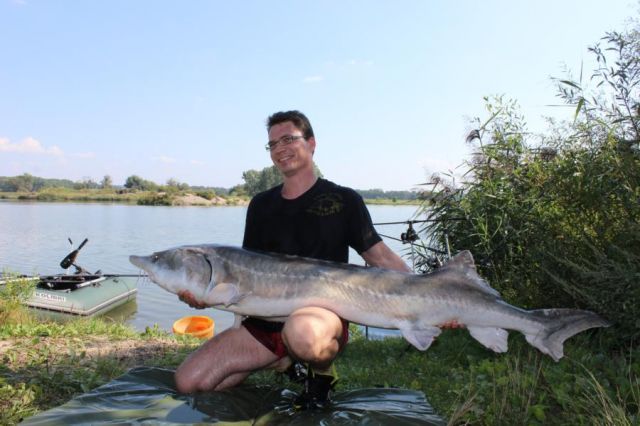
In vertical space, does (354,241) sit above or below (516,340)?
above

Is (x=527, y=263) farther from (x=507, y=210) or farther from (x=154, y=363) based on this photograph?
(x=154, y=363)

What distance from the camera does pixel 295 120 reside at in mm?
4016

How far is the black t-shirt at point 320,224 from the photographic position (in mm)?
3846

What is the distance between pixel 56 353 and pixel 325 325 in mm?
2967

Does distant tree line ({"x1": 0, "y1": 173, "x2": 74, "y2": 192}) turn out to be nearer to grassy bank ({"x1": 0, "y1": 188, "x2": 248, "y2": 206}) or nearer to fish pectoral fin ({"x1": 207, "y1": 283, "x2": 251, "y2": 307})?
grassy bank ({"x1": 0, "y1": 188, "x2": 248, "y2": 206})

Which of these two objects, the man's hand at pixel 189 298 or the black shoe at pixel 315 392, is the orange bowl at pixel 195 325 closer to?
the man's hand at pixel 189 298

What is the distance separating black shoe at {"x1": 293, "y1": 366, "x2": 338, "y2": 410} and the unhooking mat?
2.6 inches

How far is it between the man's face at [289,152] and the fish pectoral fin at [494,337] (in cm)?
184

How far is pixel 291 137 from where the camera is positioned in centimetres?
392

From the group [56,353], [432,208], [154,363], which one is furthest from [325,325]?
[432,208]

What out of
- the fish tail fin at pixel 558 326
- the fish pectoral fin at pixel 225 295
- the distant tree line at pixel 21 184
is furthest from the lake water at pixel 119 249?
the distant tree line at pixel 21 184

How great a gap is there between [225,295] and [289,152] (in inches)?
49.9

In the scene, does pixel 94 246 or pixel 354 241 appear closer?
pixel 354 241

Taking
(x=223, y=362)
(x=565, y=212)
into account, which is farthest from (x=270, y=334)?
(x=565, y=212)
